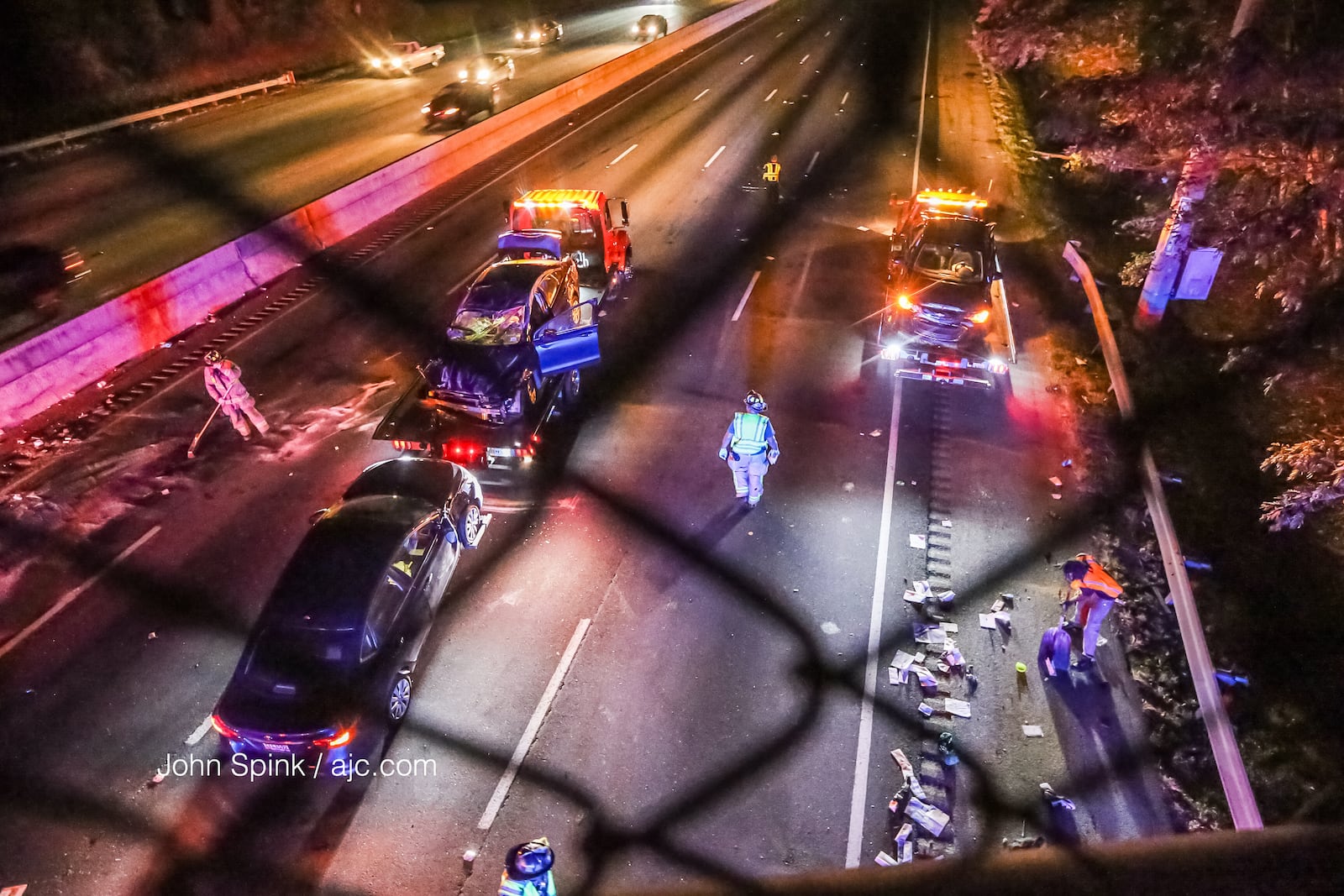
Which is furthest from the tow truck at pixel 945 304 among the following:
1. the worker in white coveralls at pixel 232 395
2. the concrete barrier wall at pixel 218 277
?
the concrete barrier wall at pixel 218 277

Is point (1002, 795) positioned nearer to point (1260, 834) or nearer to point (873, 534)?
point (1260, 834)

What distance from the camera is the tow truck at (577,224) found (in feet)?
46.4

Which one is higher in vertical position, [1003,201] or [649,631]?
[1003,201]

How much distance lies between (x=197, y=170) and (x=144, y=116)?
6910 mm

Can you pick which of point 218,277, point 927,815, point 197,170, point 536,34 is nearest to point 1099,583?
point 927,815

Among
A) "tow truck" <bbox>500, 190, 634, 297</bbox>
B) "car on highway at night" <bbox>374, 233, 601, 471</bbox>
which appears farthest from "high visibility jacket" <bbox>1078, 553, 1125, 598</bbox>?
"tow truck" <bbox>500, 190, 634, 297</bbox>

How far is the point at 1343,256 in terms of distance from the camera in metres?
7.62

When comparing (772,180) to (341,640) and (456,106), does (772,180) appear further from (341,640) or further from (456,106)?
(341,640)

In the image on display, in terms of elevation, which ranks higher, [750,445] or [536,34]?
[536,34]

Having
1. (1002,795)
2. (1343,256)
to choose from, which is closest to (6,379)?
(1002,795)

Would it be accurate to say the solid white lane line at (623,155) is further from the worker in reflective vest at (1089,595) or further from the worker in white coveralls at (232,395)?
the worker in reflective vest at (1089,595)

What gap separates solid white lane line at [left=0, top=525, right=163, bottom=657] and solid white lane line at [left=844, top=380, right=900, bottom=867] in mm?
9601

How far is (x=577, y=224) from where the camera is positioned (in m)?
14.2

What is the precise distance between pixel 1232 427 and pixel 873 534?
6.44 meters
